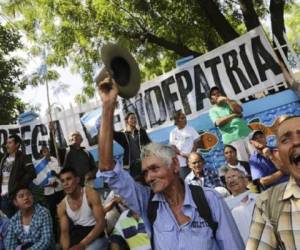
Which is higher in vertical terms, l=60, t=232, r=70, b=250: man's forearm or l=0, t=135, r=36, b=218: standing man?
l=0, t=135, r=36, b=218: standing man

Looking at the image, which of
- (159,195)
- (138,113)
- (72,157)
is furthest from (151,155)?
(138,113)

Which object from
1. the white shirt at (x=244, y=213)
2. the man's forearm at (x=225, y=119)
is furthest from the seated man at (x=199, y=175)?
the white shirt at (x=244, y=213)

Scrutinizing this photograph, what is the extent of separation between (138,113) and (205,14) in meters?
3.95

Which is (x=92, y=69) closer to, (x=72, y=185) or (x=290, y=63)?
(x=290, y=63)

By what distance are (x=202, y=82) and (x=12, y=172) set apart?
12.1 feet

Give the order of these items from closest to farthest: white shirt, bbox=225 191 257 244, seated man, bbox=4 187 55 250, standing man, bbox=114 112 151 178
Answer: white shirt, bbox=225 191 257 244, seated man, bbox=4 187 55 250, standing man, bbox=114 112 151 178

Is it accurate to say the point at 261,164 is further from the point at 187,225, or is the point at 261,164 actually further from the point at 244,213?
the point at 187,225

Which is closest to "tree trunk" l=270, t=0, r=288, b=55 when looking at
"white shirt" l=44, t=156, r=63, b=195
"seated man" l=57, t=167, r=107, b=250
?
"white shirt" l=44, t=156, r=63, b=195

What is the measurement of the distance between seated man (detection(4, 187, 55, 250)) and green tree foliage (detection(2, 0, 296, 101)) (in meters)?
7.23

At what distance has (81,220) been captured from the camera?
4668 millimetres

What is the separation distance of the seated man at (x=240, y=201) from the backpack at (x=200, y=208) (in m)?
0.92

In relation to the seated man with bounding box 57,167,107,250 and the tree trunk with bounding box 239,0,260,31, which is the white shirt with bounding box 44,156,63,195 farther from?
the tree trunk with bounding box 239,0,260,31

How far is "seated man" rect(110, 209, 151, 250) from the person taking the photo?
14.7 ft

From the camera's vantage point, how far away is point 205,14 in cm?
1175
